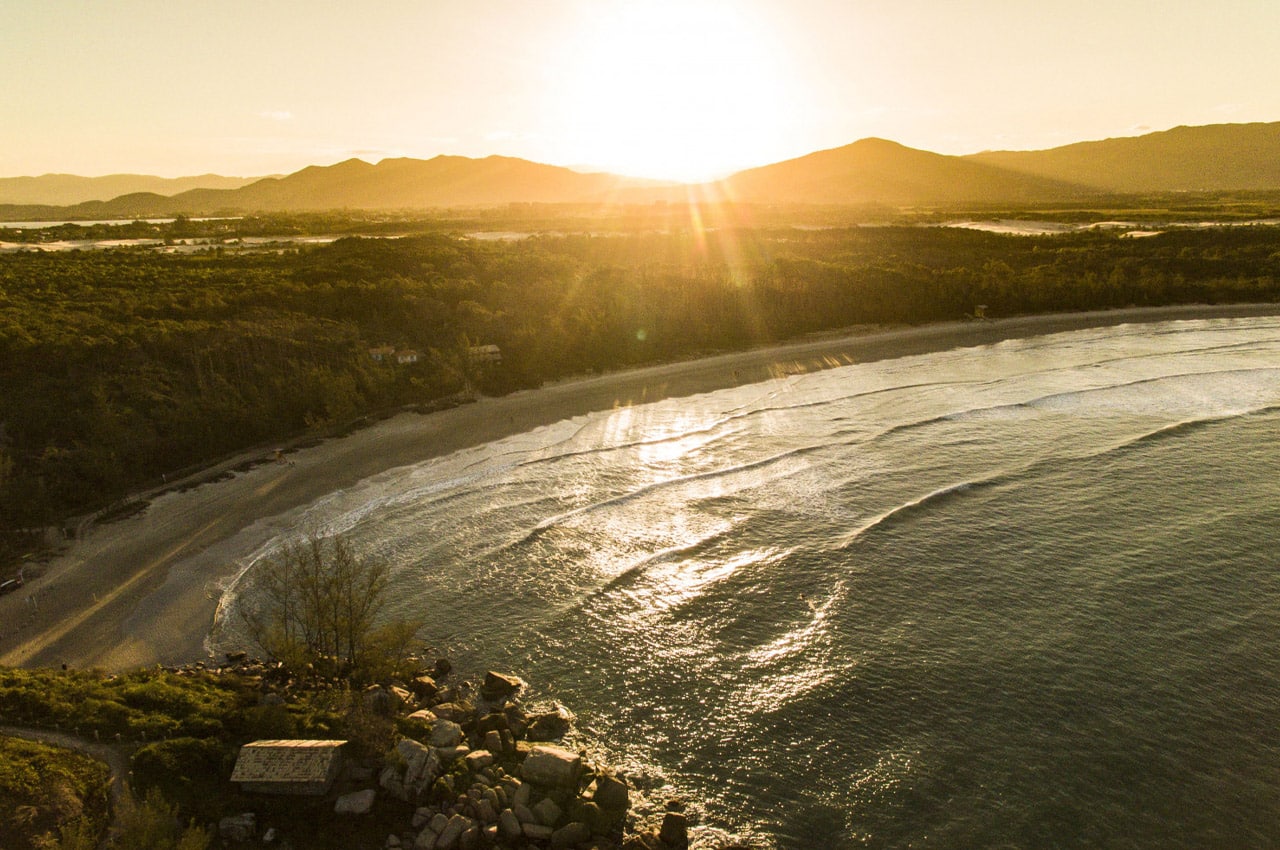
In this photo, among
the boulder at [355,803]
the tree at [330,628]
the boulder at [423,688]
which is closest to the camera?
the boulder at [355,803]

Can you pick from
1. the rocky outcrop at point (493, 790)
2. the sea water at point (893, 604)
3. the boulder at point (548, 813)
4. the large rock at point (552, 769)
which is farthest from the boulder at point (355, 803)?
the sea water at point (893, 604)

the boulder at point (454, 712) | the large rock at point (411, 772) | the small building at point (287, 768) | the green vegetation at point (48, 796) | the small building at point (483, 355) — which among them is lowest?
the boulder at point (454, 712)

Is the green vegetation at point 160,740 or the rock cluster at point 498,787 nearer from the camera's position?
the green vegetation at point 160,740

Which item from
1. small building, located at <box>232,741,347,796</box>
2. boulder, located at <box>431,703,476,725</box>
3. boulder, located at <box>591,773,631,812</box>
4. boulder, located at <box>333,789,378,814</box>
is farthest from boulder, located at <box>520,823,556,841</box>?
small building, located at <box>232,741,347,796</box>

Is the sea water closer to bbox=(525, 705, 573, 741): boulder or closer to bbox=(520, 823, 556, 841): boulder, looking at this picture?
bbox=(525, 705, 573, 741): boulder

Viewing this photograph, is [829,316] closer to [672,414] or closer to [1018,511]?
[672,414]

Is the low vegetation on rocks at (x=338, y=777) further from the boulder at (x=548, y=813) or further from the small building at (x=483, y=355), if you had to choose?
the small building at (x=483, y=355)
